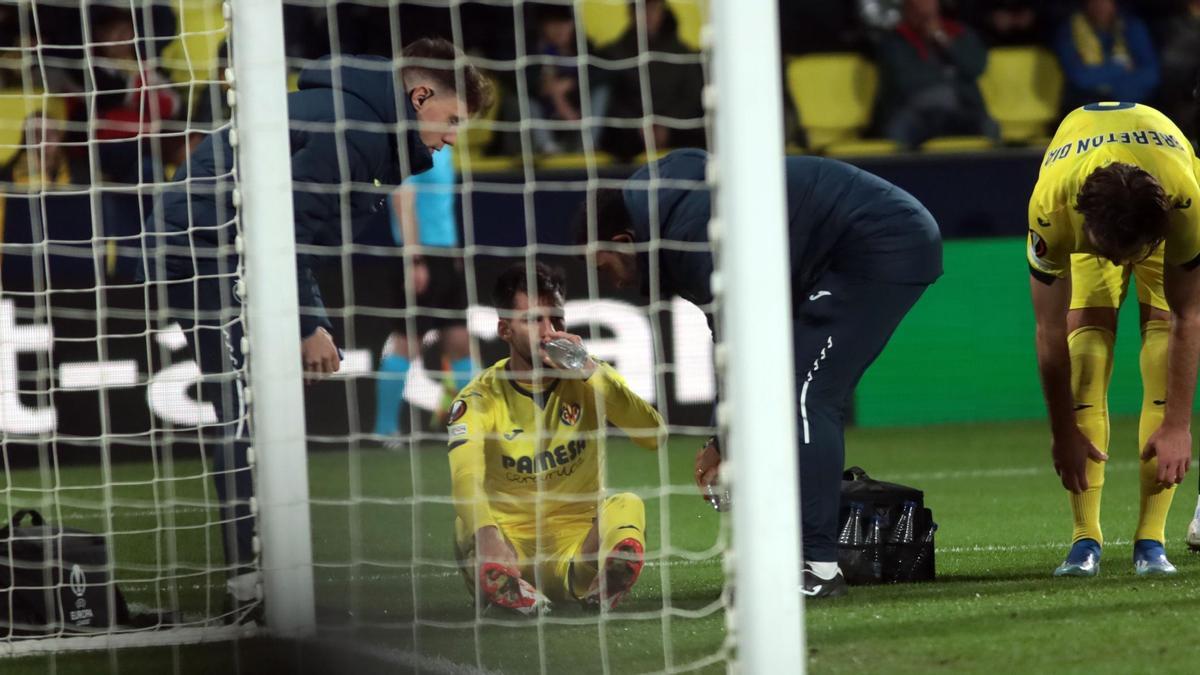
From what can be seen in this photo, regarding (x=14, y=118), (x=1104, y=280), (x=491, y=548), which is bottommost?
(x=491, y=548)

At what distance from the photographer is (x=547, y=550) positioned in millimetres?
4504

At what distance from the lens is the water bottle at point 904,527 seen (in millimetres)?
4539

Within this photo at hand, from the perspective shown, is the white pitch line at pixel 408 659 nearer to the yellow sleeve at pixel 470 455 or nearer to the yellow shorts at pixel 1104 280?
the yellow sleeve at pixel 470 455

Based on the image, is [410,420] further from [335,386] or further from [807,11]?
[807,11]

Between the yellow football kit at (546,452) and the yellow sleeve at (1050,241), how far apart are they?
3.64 feet

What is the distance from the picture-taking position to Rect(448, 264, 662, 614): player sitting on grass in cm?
434

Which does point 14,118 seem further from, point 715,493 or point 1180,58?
point 1180,58

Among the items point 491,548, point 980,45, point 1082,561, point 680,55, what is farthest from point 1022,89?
point 491,548

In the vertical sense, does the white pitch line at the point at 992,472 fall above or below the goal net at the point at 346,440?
below

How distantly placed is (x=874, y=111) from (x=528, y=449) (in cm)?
727

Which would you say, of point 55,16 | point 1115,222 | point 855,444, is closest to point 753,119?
point 1115,222

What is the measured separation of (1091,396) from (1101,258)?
46cm

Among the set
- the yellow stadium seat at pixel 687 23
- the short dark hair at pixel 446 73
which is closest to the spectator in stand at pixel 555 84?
the yellow stadium seat at pixel 687 23

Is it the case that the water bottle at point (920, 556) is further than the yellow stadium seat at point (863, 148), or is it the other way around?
the yellow stadium seat at point (863, 148)
